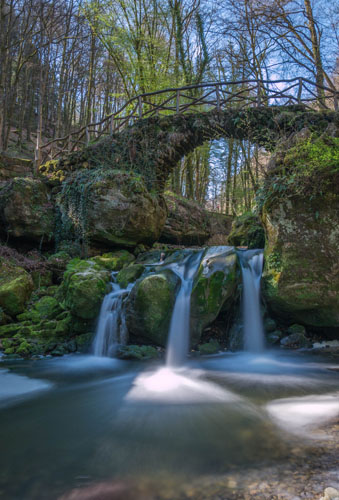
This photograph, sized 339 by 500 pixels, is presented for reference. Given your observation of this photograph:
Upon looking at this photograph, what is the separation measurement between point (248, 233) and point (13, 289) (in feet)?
22.8

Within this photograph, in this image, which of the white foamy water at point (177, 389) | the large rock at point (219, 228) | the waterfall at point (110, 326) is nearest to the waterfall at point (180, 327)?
the white foamy water at point (177, 389)

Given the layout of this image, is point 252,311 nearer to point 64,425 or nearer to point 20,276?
point 64,425

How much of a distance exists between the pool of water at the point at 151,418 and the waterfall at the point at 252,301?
0.80m

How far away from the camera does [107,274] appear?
752 centimetres

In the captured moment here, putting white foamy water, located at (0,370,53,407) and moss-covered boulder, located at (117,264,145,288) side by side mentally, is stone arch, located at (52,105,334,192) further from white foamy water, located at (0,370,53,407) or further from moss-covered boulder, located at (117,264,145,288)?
white foamy water, located at (0,370,53,407)

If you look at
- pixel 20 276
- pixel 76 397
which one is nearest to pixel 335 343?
pixel 76 397

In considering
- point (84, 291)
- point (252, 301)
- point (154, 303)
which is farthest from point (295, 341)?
point (84, 291)

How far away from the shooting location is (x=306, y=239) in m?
6.07

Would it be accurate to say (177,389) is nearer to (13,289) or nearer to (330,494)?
(330,494)

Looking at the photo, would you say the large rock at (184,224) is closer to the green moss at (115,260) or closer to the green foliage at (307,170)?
the green moss at (115,260)

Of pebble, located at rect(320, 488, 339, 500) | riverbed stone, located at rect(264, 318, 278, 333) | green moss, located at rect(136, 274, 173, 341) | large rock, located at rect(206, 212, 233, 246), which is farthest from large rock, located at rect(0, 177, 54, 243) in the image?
pebble, located at rect(320, 488, 339, 500)

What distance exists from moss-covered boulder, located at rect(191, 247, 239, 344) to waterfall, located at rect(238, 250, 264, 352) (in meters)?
0.31

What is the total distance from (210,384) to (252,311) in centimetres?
255

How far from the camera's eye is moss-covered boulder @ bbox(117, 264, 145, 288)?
729 cm
